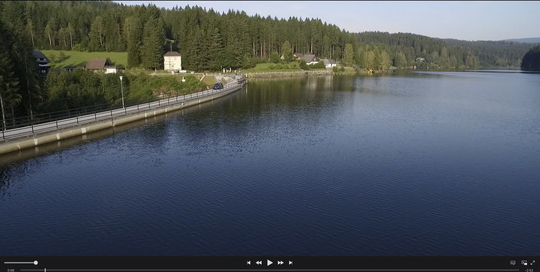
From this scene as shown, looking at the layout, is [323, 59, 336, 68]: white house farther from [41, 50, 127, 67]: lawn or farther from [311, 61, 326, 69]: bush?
[41, 50, 127, 67]: lawn

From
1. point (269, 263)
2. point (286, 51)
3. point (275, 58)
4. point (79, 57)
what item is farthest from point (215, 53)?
point (269, 263)

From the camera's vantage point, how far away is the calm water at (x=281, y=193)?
20.9 m

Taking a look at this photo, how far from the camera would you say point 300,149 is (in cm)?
4106

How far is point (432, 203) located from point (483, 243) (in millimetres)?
5739

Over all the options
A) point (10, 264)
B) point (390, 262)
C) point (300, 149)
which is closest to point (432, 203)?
point (390, 262)

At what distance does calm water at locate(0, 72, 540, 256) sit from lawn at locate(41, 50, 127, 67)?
91812mm

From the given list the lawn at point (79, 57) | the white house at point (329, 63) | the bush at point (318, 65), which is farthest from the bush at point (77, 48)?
the white house at point (329, 63)

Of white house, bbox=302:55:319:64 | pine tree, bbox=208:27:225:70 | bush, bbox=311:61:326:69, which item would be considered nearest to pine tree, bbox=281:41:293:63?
white house, bbox=302:55:319:64

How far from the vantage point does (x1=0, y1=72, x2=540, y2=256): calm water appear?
20.9m

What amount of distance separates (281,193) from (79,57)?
5242 inches

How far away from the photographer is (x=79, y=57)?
13850 cm

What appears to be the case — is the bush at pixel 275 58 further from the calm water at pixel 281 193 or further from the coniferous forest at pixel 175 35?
the calm water at pixel 281 193

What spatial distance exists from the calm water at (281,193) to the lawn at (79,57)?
91812 mm

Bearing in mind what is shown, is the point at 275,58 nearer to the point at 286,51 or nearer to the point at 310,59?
the point at 286,51
